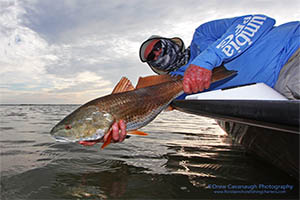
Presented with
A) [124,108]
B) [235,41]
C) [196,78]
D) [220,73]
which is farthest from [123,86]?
[235,41]

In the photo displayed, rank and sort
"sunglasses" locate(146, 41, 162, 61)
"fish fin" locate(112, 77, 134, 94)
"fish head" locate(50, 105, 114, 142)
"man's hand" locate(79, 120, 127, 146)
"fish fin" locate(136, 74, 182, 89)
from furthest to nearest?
"sunglasses" locate(146, 41, 162, 61)
"fish fin" locate(136, 74, 182, 89)
"fish fin" locate(112, 77, 134, 94)
"man's hand" locate(79, 120, 127, 146)
"fish head" locate(50, 105, 114, 142)

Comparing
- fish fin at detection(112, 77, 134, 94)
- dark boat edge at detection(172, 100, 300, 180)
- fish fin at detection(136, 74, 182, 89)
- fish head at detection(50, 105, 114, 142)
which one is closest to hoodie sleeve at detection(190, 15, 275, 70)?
dark boat edge at detection(172, 100, 300, 180)

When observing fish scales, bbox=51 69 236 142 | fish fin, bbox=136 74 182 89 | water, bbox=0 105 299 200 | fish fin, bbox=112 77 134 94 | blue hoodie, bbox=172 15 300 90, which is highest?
blue hoodie, bbox=172 15 300 90

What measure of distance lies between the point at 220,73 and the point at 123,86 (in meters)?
1.21

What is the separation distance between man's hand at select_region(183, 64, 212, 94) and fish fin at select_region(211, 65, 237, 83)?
0.22 meters

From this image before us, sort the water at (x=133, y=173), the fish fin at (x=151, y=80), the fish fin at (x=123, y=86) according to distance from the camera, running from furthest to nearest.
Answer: the fish fin at (x=151, y=80) → the fish fin at (x=123, y=86) → the water at (x=133, y=173)

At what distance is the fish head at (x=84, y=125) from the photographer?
2234 mm

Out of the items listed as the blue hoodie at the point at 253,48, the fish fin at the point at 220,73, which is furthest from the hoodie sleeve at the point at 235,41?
the fish fin at the point at 220,73

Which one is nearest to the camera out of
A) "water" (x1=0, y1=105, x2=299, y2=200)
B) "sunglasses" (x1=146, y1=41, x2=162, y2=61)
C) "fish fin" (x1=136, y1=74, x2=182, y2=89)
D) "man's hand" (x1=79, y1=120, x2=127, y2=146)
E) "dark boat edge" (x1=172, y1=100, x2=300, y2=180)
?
"dark boat edge" (x1=172, y1=100, x2=300, y2=180)

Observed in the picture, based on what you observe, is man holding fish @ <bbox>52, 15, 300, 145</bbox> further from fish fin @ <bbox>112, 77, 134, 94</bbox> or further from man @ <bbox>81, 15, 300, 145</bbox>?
fish fin @ <bbox>112, 77, 134, 94</bbox>

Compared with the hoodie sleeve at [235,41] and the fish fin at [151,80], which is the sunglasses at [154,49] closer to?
the fish fin at [151,80]

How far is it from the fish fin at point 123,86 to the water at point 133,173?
974 millimetres

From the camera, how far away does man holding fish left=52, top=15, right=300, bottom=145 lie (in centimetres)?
227

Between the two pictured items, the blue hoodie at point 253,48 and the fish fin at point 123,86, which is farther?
the fish fin at point 123,86
